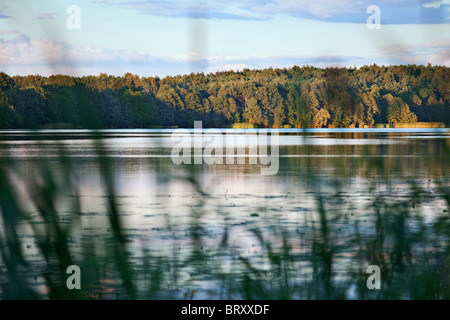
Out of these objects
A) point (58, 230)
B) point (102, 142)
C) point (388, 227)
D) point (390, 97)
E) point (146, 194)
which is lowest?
point (146, 194)

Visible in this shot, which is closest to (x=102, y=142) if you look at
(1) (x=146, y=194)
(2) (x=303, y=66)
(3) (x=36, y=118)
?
(3) (x=36, y=118)

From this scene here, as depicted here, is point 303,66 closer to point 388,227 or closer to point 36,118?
point 36,118

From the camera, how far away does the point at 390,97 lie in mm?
3270

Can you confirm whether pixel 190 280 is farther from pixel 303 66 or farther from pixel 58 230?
pixel 303 66
